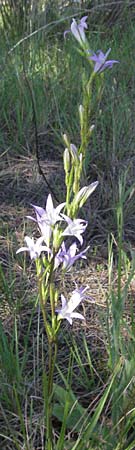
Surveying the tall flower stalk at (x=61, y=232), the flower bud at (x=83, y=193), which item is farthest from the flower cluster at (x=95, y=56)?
the flower bud at (x=83, y=193)

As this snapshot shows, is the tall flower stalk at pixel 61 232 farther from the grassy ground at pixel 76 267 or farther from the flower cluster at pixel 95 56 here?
the grassy ground at pixel 76 267

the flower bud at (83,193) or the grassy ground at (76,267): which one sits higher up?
the flower bud at (83,193)

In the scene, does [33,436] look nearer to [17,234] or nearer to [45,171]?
[17,234]

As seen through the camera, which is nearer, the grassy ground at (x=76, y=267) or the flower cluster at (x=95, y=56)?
the flower cluster at (x=95, y=56)

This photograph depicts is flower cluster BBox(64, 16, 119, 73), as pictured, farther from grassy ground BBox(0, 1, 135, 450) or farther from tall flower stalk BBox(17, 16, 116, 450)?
grassy ground BBox(0, 1, 135, 450)

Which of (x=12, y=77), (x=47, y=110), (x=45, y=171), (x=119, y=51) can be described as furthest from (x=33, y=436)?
(x=119, y=51)

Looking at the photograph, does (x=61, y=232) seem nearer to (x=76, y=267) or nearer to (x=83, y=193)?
(x=83, y=193)

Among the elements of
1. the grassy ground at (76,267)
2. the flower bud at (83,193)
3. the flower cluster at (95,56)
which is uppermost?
the flower cluster at (95,56)

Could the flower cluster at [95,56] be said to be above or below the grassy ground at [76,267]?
above

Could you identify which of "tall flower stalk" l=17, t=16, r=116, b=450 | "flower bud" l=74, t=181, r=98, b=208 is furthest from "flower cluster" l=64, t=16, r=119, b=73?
"flower bud" l=74, t=181, r=98, b=208

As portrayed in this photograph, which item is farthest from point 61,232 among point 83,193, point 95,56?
point 95,56
